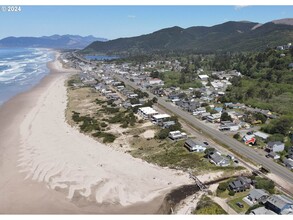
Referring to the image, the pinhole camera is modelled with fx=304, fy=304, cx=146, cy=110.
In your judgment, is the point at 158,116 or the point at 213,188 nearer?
the point at 213,188

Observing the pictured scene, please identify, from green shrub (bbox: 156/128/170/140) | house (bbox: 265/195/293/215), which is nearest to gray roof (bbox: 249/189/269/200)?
house (bbox: 265/195/293/215)

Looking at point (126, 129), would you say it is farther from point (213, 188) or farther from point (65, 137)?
point (213, 188)

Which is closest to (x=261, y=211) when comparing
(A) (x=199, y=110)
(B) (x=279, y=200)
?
(B) (x=279, y=200)

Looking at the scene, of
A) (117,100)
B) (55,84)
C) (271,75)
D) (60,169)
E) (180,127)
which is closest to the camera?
(60,169)

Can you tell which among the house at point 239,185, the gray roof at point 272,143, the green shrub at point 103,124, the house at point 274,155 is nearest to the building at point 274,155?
the house at point 274,155

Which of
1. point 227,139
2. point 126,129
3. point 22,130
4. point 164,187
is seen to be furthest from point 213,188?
point 22,130

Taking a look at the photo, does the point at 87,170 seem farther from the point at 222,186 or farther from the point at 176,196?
the point at 222,186

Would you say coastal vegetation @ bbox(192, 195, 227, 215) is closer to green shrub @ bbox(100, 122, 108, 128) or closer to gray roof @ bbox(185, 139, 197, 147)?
gray roof @ bbox(185, 139, 197, 147)
